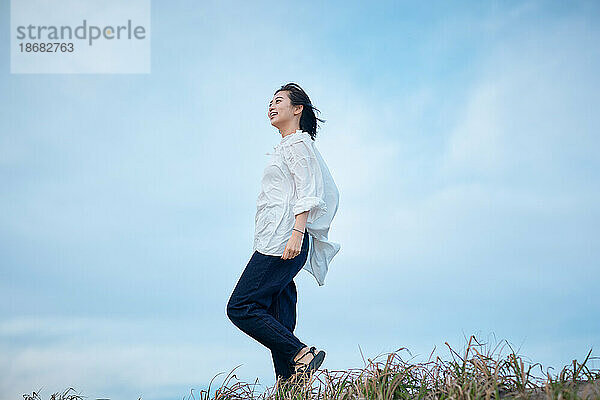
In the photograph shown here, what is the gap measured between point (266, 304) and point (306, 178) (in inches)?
31.8

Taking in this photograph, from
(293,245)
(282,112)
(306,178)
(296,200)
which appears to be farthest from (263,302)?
(282,112)

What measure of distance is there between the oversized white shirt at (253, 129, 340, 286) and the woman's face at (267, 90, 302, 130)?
0.41 ft

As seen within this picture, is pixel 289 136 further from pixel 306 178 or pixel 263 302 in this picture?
pixel 263 302

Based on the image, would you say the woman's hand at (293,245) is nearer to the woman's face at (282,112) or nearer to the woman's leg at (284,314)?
the woman's leg at (284,314)

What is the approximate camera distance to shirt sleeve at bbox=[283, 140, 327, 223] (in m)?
3.87

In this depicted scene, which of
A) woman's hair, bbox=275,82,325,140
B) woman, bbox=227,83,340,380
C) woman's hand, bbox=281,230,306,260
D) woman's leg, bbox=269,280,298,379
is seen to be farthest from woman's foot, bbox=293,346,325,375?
woman's hair, bbox=275,82,325,140

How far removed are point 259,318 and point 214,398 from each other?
54 cm

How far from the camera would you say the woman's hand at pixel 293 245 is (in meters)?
3.83

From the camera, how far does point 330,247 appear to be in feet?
14.0

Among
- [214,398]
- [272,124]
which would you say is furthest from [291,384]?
[272,124]

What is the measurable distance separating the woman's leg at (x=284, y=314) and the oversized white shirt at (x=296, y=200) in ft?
0.65

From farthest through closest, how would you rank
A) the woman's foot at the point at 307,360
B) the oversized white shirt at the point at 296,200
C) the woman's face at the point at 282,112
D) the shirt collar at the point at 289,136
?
the woman's face at the point at 282,112 → the shirt collar at the point at 289,136 → the oversized white shirt at the point at 296,200 → the woman's foot at the point at 307,360

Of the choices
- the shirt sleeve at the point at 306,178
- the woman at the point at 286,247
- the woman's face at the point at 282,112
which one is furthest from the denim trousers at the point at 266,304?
the woman's face at the point at 282,112

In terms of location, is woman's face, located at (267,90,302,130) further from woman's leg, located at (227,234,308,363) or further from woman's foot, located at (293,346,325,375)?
woman's foot, located at (293,346,325,375)
